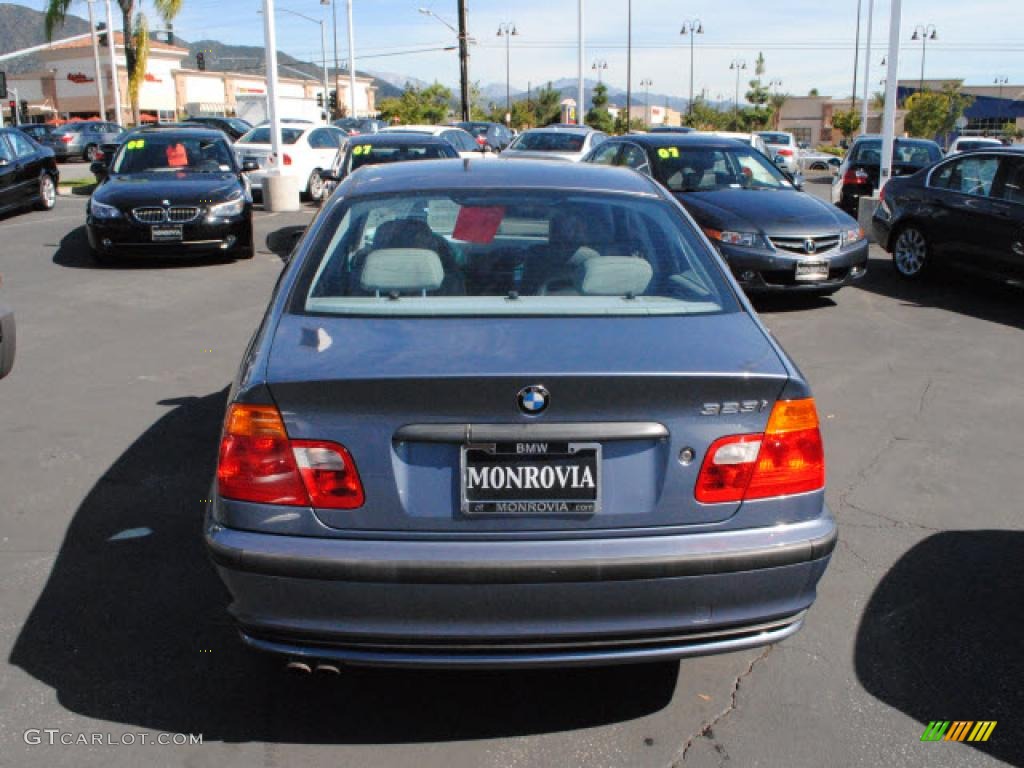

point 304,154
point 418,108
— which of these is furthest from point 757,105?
point 304,154

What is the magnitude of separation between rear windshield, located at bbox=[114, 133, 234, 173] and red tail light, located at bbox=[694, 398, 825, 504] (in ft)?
37.5

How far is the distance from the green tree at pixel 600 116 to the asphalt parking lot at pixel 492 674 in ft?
217

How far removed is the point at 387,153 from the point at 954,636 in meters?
10.5

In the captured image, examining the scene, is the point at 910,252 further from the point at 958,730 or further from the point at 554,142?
the point at 554,142

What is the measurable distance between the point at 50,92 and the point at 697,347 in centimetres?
9171

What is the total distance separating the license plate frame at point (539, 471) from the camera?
8.84ft

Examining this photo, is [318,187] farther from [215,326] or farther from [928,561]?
[928,561]

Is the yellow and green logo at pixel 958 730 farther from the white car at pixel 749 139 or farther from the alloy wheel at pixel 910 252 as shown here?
the white car at pixel 749 139

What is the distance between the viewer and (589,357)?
111 inches

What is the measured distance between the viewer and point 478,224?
3859 mm

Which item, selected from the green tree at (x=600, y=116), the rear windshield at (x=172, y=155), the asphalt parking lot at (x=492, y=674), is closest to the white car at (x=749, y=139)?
the rear windshield at (x=172, y=155)

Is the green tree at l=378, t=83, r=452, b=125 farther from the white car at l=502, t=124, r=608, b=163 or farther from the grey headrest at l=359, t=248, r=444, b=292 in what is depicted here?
the grey headrest at l=359, t=248, r=444, b=292

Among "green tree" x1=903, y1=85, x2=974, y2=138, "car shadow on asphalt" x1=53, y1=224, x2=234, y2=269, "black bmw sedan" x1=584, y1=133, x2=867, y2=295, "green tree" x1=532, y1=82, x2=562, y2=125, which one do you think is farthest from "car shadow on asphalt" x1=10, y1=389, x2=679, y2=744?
"green tree" x1=532, y1=82, x2=562, y2=125

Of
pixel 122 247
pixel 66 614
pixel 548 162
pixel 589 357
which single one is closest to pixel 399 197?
pixel 548 162
